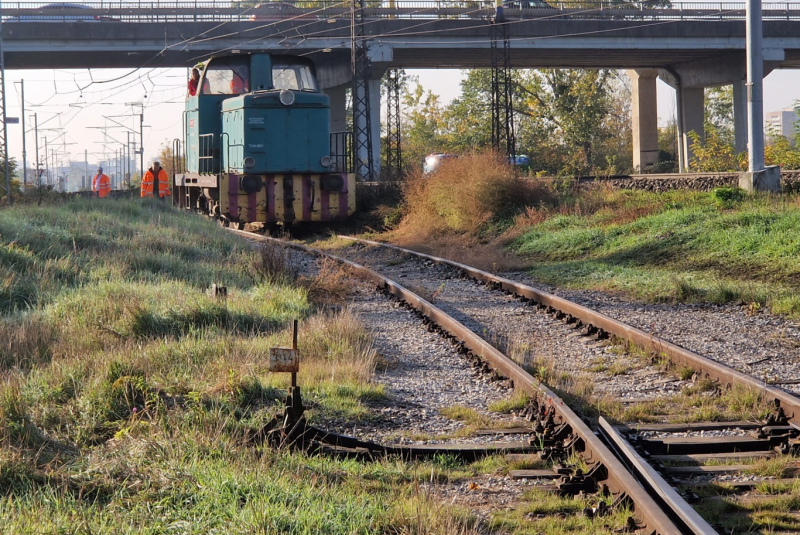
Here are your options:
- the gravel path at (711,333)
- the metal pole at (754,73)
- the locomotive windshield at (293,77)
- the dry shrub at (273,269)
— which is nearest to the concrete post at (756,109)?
the metal pole at (754,73)

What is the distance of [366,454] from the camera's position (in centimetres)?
434

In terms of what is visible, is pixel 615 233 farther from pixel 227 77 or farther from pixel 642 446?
pixel 642 446

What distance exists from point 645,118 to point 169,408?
149 feet

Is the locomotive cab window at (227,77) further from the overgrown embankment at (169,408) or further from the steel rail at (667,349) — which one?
the steel rail at (667,349)

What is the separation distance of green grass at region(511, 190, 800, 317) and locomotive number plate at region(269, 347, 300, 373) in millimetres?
5866

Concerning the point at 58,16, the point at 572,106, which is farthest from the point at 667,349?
the point at 572,106

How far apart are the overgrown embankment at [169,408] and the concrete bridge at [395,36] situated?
27.4m

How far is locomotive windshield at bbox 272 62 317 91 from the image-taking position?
61.4ft

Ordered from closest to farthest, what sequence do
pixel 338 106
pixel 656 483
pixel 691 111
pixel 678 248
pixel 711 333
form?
pixel 656 483 → pixel 711 333 → pixel 678 248 → pixel 338 106 → pixel 691 111

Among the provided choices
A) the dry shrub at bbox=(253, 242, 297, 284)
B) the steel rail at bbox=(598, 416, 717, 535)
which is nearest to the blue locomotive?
the dry shrub at bbox=(253, 242, 297, 284)

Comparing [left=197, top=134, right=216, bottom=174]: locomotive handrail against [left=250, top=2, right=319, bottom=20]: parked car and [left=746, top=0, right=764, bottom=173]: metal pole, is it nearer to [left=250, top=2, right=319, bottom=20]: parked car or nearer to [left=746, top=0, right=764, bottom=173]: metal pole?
[left=746, top=0, right=764, bottom=173]: metal pole

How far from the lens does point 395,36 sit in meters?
37.0

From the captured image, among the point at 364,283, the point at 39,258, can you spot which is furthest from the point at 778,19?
the point at 39,258

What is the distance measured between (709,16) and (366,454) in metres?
42.4
